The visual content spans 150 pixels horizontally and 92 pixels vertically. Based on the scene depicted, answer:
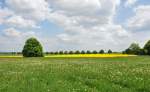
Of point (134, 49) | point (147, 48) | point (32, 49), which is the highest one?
point (134, 49)

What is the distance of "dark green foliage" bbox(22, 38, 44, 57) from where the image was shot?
344 feet

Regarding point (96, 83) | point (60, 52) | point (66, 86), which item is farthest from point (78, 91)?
point (60, 52)

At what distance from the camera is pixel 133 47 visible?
142 m

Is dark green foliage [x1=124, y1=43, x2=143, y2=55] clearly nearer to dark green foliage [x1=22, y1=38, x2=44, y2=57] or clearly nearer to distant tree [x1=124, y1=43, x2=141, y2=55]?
distant tree [x1=124, y1=43, x2=141, y2=55]

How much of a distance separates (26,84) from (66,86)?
2.27 metres

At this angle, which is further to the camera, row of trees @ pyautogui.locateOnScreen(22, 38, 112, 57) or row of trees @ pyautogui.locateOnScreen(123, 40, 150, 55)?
row of trees @ pyautogui.locateOnScreen(123, 40, 150, 55)

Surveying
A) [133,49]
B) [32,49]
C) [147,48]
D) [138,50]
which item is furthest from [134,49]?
[32,49]

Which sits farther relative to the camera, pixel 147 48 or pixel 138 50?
pixel 138 50

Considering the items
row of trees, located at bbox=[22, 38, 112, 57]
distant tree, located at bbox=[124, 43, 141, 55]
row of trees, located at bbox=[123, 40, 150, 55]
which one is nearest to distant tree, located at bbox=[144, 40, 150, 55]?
row of trees, located at bbox=[123, 40, 150, 55]

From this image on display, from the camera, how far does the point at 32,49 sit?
343ft

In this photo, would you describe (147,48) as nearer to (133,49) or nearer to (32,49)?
(133,49)

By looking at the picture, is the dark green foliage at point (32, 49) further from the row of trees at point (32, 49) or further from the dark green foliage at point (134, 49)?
the dark green foliage at point (134, 49)

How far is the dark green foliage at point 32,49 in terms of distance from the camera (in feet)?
344

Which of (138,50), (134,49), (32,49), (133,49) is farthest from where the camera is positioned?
(133,49)
